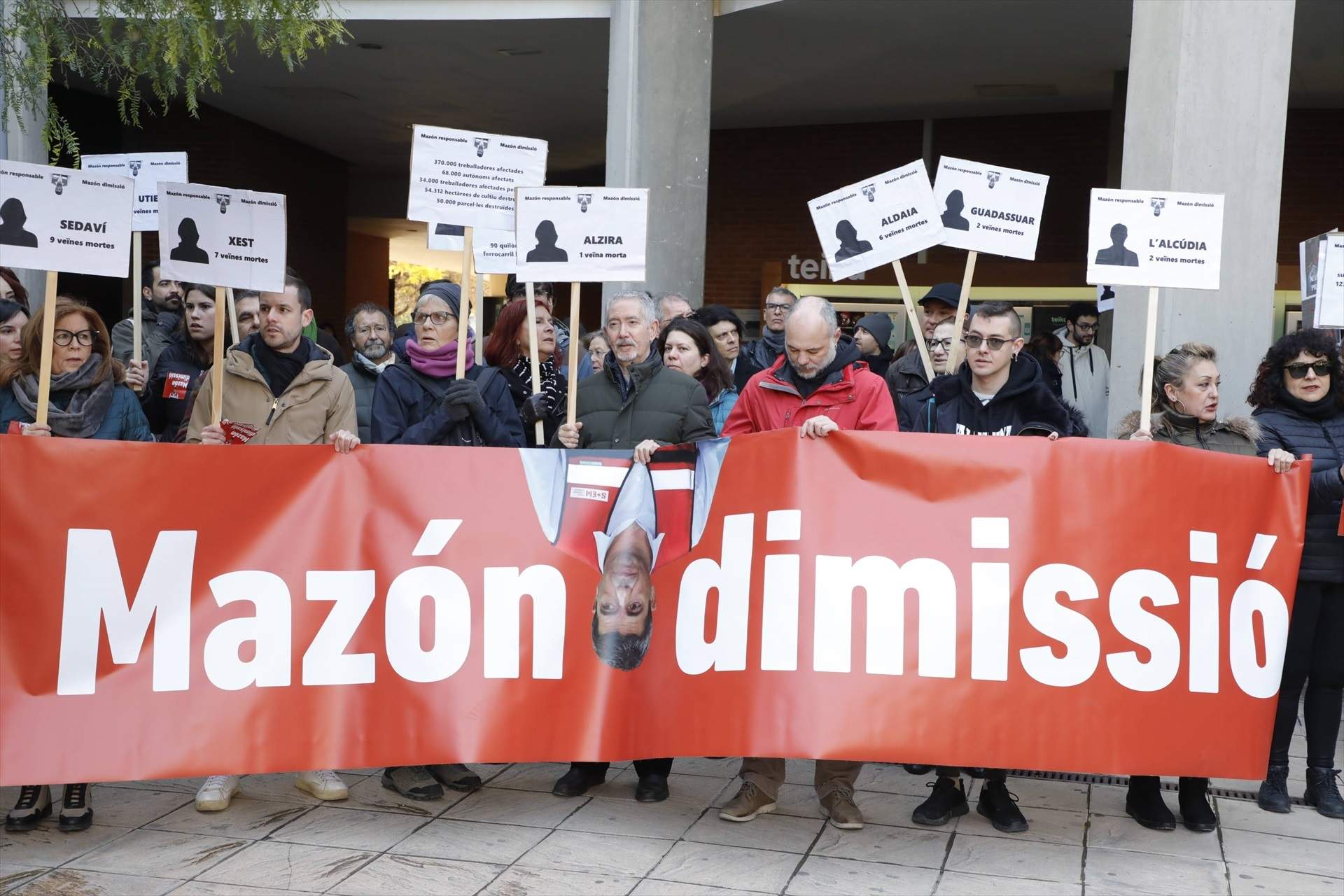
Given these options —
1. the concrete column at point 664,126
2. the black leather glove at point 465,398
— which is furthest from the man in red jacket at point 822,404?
the concrete column at point 664,126

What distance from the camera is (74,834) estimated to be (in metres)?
4.71

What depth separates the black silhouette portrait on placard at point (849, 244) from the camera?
6277 millimetres

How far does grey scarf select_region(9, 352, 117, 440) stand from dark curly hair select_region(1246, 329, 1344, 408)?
4.54 metres

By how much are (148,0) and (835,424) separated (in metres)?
3.21

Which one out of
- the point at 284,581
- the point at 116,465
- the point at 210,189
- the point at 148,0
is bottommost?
the point at 284,581

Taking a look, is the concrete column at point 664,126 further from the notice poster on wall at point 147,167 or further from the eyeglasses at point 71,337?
the eyeglasses at point 71,337

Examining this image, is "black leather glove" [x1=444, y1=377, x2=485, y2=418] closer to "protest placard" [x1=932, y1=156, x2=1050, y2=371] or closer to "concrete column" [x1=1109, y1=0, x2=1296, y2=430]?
"protest placard" [x1=932, y1=156, x2=1050, y2=371]

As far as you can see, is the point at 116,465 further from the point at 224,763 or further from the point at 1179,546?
the point at 1179,546

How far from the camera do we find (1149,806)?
16.9 feet

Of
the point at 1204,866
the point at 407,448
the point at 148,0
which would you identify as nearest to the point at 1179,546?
the point at 1204,866

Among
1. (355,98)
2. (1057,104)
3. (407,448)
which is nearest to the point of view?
(407,448)

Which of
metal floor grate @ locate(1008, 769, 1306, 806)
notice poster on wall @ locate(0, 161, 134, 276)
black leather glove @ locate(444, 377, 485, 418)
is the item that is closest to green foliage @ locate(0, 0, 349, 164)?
notice poster on wall @ locate(0, 161, 134, 276)

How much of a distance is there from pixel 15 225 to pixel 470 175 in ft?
5.79

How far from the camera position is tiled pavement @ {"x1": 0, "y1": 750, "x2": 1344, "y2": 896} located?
14.3 feet
